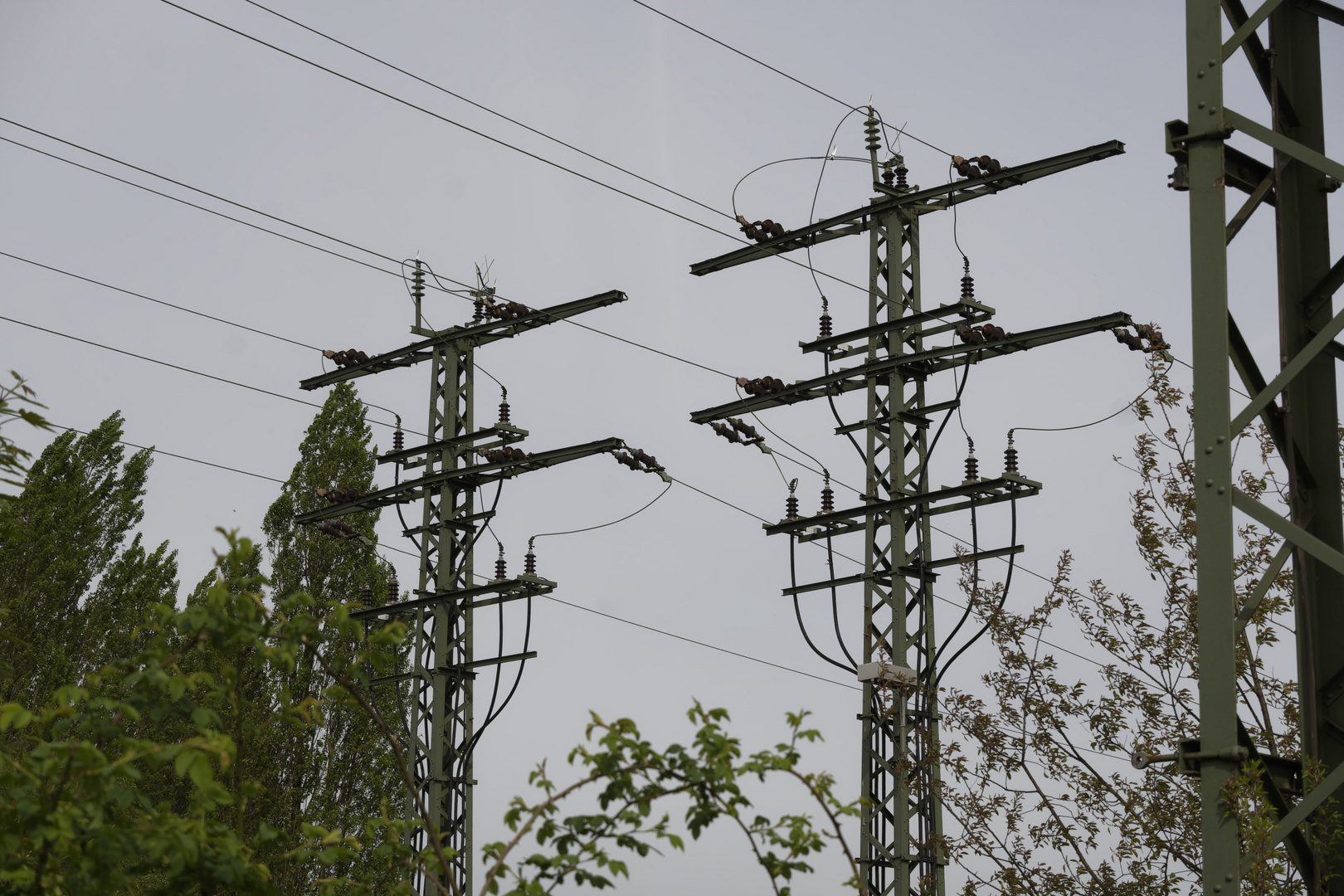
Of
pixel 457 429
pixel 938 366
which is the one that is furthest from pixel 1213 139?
pixel 457 429

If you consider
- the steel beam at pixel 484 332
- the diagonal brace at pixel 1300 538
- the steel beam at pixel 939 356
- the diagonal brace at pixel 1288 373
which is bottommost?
the diagonal brace at pixel 1300 538

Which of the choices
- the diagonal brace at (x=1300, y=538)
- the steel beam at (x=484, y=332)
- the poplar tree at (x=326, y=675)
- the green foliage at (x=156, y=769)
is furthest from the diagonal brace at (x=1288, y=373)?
the poplar tree at (x=326, y=675)

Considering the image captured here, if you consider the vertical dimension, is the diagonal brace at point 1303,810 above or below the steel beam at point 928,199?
below

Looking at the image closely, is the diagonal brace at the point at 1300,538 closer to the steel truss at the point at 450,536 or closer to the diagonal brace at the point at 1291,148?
the diagonal brace at the point at 1291,148

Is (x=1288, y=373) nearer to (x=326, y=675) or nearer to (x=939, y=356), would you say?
(x=939, y=356)

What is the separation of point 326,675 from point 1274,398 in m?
24.9

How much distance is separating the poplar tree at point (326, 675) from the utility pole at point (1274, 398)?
1953 centimetres

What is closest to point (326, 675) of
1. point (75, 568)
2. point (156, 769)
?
point (75, 568)

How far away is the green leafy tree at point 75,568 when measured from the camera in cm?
2911

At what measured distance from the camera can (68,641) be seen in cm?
3041

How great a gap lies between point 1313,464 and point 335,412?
2767 centimetres

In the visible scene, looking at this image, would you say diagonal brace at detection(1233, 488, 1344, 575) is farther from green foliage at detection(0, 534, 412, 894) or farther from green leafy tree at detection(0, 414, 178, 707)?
green leafy tree at detection(0, 414, 178, 707)

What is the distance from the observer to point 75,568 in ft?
101

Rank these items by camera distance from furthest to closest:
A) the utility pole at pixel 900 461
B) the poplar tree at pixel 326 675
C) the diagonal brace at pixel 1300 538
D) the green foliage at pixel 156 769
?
the poplar tree at pixel 326 675 → the utility pole at pixel 900 461 → the diagonal brace at pixel 1300 538 → the green foliage at pixel 156 769
